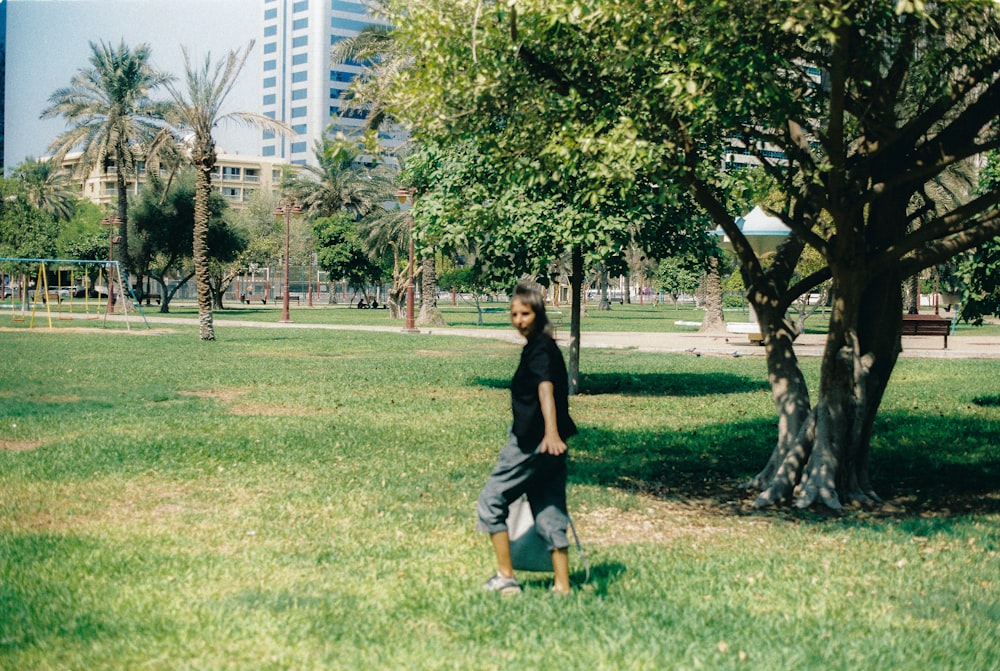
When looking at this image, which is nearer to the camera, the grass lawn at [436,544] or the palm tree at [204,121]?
the grass lawn at [436,544]

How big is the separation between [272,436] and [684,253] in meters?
7.19

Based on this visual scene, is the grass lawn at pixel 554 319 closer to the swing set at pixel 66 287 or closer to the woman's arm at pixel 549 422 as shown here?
the swing set at pixel 66 287

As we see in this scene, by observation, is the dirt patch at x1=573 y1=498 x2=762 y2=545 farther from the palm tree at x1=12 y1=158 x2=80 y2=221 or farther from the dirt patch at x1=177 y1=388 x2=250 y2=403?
the palm tree at x1=12 y1=158 x2=80 y2=221

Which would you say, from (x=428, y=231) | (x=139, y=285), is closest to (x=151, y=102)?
(x=139, y=285)

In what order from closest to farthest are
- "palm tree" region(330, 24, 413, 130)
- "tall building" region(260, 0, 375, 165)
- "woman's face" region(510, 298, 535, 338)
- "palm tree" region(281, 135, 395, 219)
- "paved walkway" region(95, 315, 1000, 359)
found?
"woman's face" region(510, 298, 535, 338) → "palm tree" region(330, 24, 413, 130) → "paved walkway" region(95, 315, 1000, 359) → "palm tree" region(281, 135, 395, 219) → "tall building" region(260, 0, 375, 165)

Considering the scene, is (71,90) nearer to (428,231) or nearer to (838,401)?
(428,231)

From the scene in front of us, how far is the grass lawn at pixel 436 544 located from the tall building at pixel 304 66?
12885 centimetres

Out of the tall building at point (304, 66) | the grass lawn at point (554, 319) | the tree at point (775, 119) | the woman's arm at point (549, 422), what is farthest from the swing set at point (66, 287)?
the tall building at point (304, 66)

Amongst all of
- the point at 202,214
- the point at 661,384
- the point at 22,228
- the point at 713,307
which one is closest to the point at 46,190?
the point at 22,228

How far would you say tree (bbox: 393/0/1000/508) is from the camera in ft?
24.8

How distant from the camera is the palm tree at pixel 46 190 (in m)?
78.1

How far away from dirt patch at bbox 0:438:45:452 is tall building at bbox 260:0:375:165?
425ft

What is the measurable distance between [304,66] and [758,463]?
14176 centimetres

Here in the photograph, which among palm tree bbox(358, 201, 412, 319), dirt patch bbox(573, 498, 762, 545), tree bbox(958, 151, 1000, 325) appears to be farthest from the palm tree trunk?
dirt patch bbox(573, 498, 762, 545)
